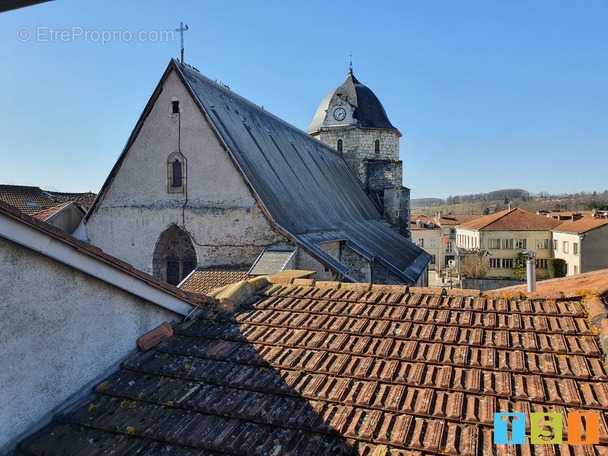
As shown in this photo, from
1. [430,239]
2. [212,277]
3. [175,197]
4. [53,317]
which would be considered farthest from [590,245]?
[53,317]

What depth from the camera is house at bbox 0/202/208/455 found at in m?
3.13

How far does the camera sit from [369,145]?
86.9 feet

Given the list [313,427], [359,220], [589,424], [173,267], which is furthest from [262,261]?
[359,220]

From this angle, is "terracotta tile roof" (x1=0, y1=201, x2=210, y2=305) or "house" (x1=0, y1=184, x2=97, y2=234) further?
"house" (x1=0, y1=184, x2=97, y2=234)

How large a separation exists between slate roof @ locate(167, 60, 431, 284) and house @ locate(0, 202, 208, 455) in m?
6.74

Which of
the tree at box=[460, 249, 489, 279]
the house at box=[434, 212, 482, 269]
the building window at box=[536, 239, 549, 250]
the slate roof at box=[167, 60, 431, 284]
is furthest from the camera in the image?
the house at box=[434, 212, 482, 269]

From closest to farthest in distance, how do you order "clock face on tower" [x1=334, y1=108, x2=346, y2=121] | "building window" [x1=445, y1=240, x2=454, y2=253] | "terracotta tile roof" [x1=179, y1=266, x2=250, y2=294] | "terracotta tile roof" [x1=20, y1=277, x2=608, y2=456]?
"terracotta tile roof" [x1=20, y1=277, x2=608, y2=456], "terracotta tile roof" [x1=179, y1=266, x2=250, y2=294], "clock face on tower" [x1=334, y1=108, x2=346, y2=121], "building window" [x1=445, y1=240, x2=454, y2=253]

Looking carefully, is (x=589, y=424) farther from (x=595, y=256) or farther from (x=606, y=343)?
(x=595, y=256)

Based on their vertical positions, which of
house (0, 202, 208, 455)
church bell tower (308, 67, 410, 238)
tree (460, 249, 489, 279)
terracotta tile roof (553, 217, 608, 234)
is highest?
church bell tower (308, 67, 410, 238)

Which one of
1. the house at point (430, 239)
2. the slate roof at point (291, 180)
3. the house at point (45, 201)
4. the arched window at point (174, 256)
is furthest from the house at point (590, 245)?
the house at point (45, 201)

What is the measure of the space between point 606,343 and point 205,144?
9.85 meters

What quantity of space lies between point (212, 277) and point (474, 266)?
90.5ft

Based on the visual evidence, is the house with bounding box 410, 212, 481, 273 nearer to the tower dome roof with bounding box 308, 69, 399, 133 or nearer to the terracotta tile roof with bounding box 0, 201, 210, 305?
the tower dome roof with bounding box 308, 69, 399, 133

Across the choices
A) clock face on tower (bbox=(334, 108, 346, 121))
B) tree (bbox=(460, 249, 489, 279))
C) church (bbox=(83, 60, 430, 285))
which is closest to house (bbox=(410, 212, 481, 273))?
tree (bbox=(460, 249, 489, 279))
